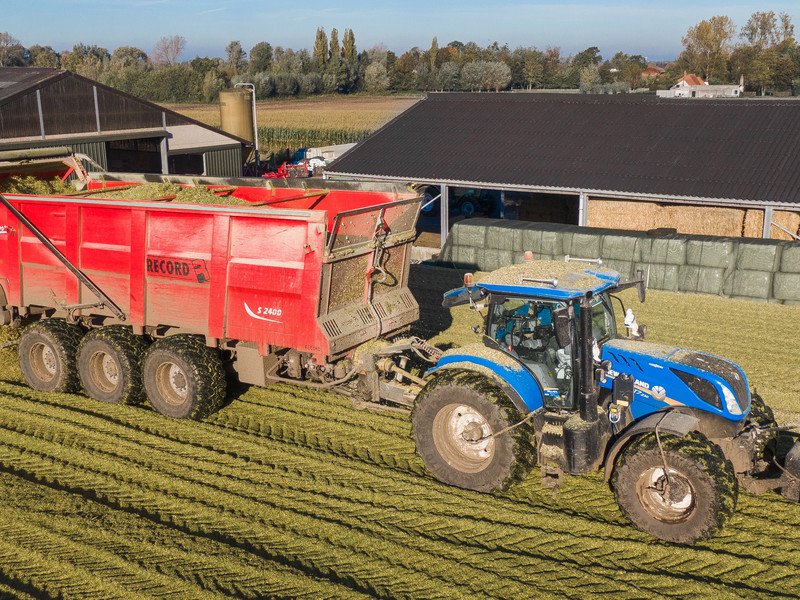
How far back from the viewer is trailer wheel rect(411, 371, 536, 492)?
748 cm

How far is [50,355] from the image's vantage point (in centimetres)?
1115

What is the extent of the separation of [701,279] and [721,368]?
9773 mm

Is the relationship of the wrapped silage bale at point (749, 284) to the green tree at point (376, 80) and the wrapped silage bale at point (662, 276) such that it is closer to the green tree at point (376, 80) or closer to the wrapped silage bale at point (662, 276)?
the wrapped silage bale at point (662, 276)

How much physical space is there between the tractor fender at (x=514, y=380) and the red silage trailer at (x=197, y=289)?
7.16 ft

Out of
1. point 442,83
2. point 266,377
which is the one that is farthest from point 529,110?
point 442,83

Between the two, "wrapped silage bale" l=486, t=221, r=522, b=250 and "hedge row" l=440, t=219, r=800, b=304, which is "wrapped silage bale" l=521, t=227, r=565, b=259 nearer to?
"hedge row" l=440, t=219, r=800, b=304

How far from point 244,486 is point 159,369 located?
261 centimetres

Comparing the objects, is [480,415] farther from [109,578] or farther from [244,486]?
[109,578]

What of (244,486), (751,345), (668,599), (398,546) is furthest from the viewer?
(751,345)

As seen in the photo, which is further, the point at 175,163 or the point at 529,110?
the point at 175,163

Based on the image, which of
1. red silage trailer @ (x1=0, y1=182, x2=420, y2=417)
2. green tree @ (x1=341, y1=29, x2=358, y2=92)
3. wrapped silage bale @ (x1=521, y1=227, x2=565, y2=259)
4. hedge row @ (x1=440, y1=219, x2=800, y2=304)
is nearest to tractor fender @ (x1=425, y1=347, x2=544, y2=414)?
red silage trailer @ (x1=0, y1=182, x2=420, y2=417)

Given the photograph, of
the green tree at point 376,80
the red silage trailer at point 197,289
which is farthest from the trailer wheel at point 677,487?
the green tree at point 376,80

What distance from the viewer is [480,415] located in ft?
25.0

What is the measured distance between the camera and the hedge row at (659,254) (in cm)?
1587
